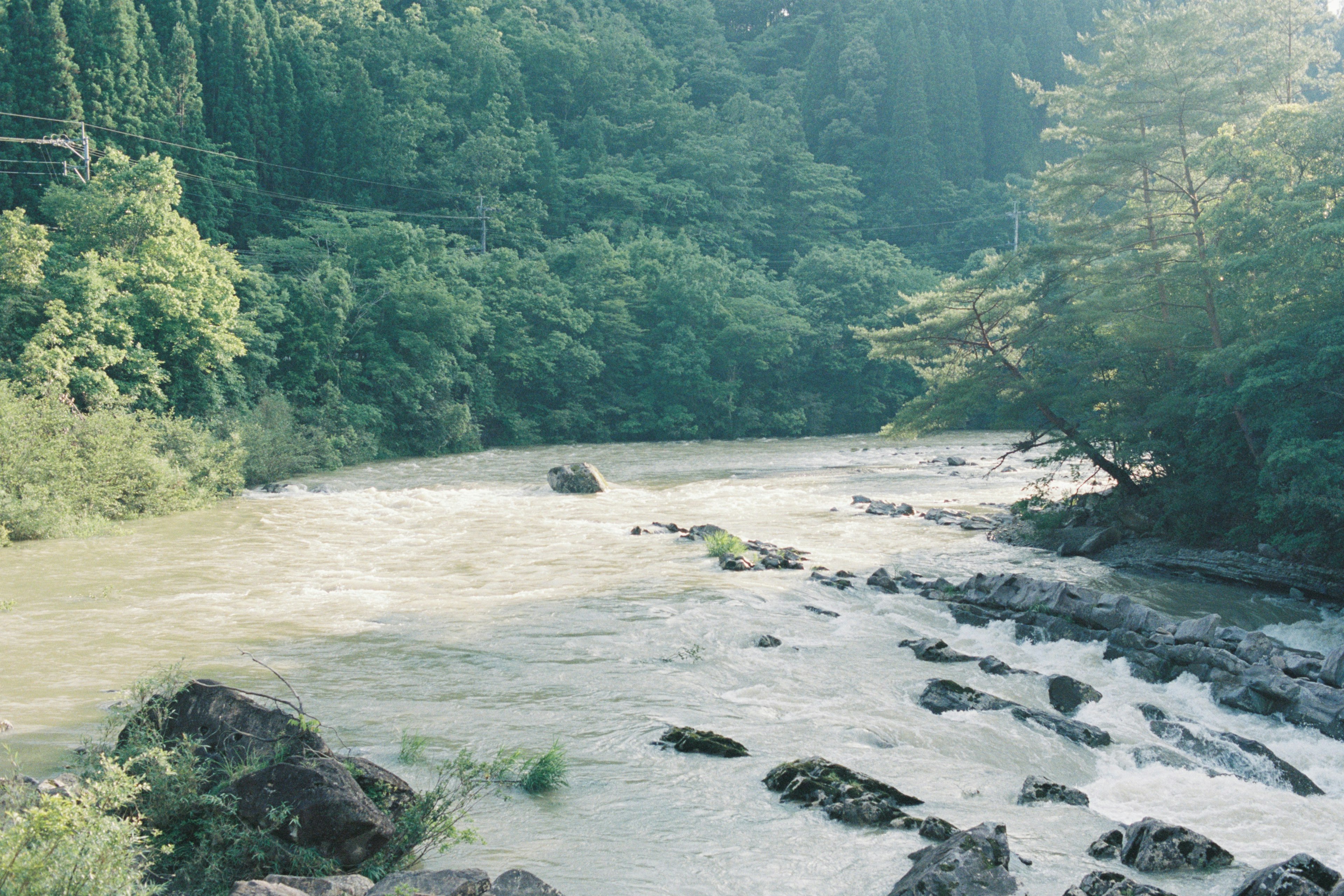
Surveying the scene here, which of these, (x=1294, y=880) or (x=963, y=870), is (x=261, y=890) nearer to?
(x=963, y=870)

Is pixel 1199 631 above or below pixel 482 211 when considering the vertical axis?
below

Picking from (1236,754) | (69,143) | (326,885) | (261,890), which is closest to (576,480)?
(69,143)

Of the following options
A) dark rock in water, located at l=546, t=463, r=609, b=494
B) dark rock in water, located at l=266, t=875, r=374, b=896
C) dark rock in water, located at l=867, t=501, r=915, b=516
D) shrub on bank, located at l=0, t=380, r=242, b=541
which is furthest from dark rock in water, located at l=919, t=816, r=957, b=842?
dark rock in water, located at l=546, t=463, r=609, b=494

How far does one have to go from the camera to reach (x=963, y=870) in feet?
17.8

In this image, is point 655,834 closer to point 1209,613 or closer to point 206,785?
point 206,785

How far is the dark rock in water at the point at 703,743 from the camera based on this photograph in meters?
7.92

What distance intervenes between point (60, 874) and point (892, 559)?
47.8 feet

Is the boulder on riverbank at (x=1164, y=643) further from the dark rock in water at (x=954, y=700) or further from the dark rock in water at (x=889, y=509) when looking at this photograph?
the dark rock in water at (x=889, y=509)

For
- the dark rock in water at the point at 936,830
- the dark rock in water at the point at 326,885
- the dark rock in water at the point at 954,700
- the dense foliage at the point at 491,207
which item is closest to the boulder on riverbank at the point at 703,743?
the dark rock in water at the point at 936,830

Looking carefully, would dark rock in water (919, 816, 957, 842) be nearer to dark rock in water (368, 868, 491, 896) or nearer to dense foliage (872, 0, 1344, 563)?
dark rock in water (368, 868, 491, 896)

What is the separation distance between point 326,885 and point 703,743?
3631 mm

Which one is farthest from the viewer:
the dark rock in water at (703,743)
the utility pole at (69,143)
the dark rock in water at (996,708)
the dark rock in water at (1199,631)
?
the utility pole at (69,143)

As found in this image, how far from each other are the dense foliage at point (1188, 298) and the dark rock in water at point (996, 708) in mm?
6061

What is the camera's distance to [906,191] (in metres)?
71.5
